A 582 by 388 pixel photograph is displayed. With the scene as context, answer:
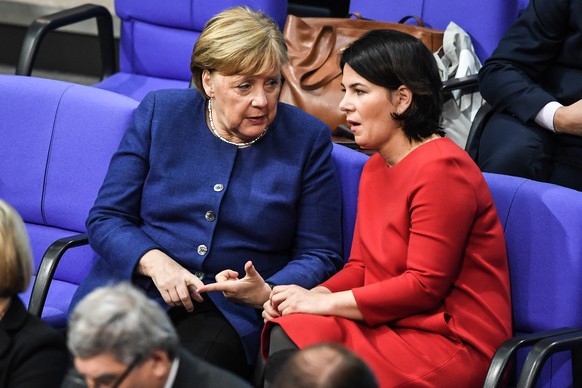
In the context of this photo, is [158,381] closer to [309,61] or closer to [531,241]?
[531,241]

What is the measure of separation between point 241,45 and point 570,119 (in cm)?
107

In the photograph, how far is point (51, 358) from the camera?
2324 mm

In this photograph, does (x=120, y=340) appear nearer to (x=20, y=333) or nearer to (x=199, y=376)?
(x=199, y=376)

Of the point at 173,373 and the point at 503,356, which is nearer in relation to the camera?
the point at 173,373

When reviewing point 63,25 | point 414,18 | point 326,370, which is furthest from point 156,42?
point 326,370

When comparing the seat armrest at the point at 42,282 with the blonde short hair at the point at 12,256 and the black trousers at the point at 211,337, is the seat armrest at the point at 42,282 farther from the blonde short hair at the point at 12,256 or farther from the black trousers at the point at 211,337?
the blonde short hair at the point at 12,256

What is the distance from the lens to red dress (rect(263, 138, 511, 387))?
103 inches

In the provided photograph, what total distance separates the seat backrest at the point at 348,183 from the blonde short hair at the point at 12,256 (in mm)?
1006

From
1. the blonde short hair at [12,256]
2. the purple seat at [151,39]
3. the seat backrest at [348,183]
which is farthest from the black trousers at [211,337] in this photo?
the purple seat at [151,39]

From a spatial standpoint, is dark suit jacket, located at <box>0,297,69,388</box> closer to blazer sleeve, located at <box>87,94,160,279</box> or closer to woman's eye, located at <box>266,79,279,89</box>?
blazer sleeve, located at <box>87,94,160,279</box>

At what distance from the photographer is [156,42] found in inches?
192

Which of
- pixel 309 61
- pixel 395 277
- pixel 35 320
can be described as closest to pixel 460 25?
pixel 309 61

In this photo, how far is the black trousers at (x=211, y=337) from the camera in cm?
279

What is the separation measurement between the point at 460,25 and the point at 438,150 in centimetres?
166
